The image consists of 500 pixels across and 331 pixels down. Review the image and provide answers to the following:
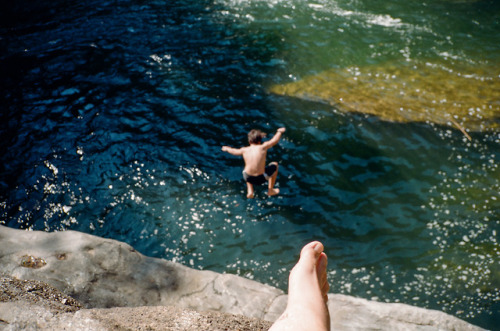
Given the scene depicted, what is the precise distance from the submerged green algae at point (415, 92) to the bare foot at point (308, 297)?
245 inches

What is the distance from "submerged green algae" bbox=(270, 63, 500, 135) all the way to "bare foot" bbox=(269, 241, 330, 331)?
20.4ft

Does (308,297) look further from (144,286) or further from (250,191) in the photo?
(250,191)

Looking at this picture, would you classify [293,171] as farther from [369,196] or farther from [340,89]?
[340,89]

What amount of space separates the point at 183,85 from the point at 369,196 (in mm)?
5484

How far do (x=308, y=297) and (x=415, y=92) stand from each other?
7862 mm

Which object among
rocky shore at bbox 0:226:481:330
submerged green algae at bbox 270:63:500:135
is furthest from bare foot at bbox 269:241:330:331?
submerged green algae at bbox 270:63:500:135

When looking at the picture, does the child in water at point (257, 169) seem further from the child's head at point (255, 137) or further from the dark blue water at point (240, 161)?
the dark blue water at point (240, 161)

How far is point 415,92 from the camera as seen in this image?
29.0ft

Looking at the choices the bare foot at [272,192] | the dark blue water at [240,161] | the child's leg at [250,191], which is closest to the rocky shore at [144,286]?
the dark blue water at [240,161]

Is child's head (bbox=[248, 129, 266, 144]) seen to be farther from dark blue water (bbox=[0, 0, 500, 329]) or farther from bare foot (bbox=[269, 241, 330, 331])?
bare foot (bbox=[269, 241, 330, 331])

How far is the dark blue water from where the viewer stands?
5.45 m

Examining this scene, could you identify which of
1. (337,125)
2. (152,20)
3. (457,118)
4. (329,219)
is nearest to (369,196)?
(329,219)

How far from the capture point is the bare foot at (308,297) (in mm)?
2115

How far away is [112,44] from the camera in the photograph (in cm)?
1138
